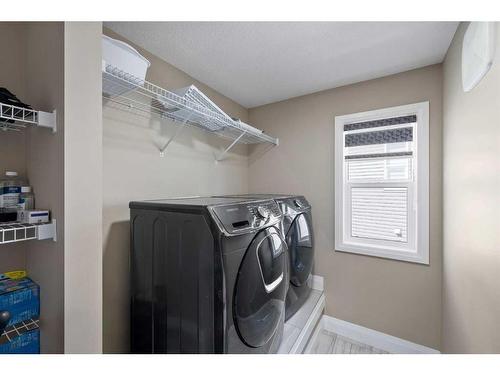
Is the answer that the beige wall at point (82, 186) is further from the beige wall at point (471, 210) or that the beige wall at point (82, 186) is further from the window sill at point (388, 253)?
the window sill at point (388, 253)

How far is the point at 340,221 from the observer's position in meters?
2.17

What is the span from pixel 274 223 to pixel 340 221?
1143 millimetres

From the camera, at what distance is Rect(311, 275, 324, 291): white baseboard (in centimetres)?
227

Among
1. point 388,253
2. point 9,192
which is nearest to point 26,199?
point 9,192

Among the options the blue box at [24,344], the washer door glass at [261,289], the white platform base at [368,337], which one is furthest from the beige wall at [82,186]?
the white platform base at [368,337]

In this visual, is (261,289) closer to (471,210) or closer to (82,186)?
(82,186)

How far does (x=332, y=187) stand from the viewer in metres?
2.21

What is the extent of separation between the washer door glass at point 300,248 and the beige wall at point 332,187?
1.36ft

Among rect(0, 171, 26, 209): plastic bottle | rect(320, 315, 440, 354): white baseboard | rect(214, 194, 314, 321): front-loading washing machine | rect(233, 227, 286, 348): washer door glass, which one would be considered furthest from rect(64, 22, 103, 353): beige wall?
rect(320, 315, 440, 354): white baseboard

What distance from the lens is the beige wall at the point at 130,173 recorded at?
4.32 feet

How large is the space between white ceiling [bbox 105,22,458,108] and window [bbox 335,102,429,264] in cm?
41

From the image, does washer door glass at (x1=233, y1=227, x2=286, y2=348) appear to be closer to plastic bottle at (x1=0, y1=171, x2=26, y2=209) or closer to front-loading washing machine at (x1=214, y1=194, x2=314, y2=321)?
front-loading washing machine at (x1=214, y1=194, x2=314, y2=321)
